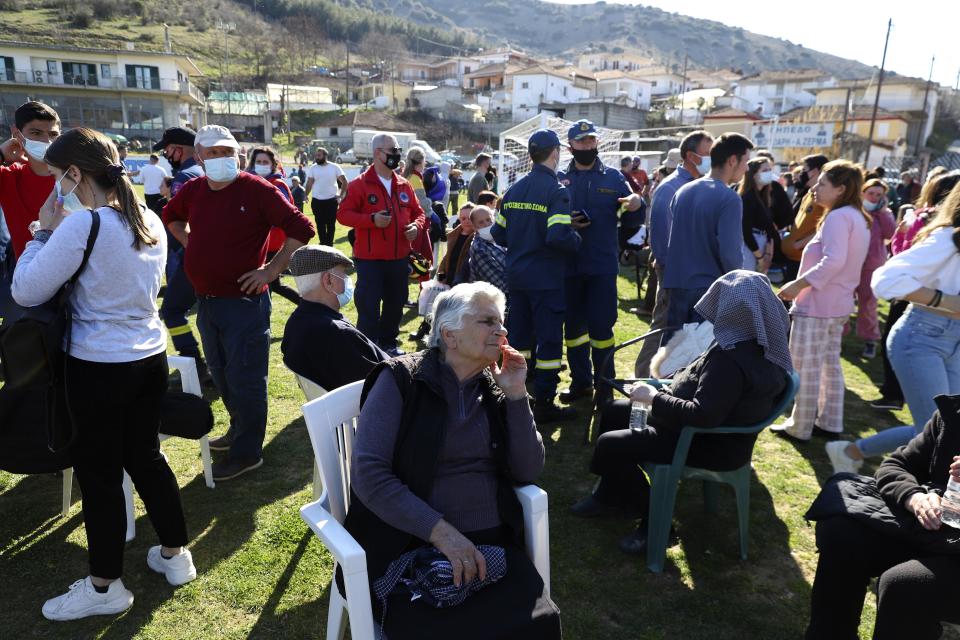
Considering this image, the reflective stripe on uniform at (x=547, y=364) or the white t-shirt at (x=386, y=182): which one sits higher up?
the white t-shirt at (x=386, y=182)

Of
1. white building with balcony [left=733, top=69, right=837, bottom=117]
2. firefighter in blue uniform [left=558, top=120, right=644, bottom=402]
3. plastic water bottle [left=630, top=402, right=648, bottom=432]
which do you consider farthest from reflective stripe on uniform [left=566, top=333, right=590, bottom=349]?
A: white building with balcony [left=733, top=69, right=837, bottom=117]

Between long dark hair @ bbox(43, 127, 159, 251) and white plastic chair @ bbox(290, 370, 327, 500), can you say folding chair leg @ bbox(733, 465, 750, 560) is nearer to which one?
white plastic chair @ bbox(290, 370, 327, 500)

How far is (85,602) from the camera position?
2607 millimetres

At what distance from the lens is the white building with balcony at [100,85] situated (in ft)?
171

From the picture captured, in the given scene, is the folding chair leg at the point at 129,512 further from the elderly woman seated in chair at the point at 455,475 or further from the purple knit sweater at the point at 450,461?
the purple knit sweater at the point at 450,461

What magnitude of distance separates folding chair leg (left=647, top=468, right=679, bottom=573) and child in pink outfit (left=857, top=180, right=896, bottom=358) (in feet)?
15.7

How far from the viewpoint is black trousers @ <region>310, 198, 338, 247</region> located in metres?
10.5

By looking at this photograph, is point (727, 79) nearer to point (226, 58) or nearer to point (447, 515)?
point (226, 58)

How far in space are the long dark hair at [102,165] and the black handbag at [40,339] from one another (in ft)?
0.41

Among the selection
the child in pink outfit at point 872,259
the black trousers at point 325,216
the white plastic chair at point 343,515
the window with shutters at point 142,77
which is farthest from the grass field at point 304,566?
the window with shutters at point 142,77

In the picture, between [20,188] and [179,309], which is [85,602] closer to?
[20,188]

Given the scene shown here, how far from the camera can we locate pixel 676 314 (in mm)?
4434

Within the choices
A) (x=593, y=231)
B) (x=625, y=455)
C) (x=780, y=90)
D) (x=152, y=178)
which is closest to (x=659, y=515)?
(x=625, y=455)

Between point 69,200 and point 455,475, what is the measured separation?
1.77 metres
